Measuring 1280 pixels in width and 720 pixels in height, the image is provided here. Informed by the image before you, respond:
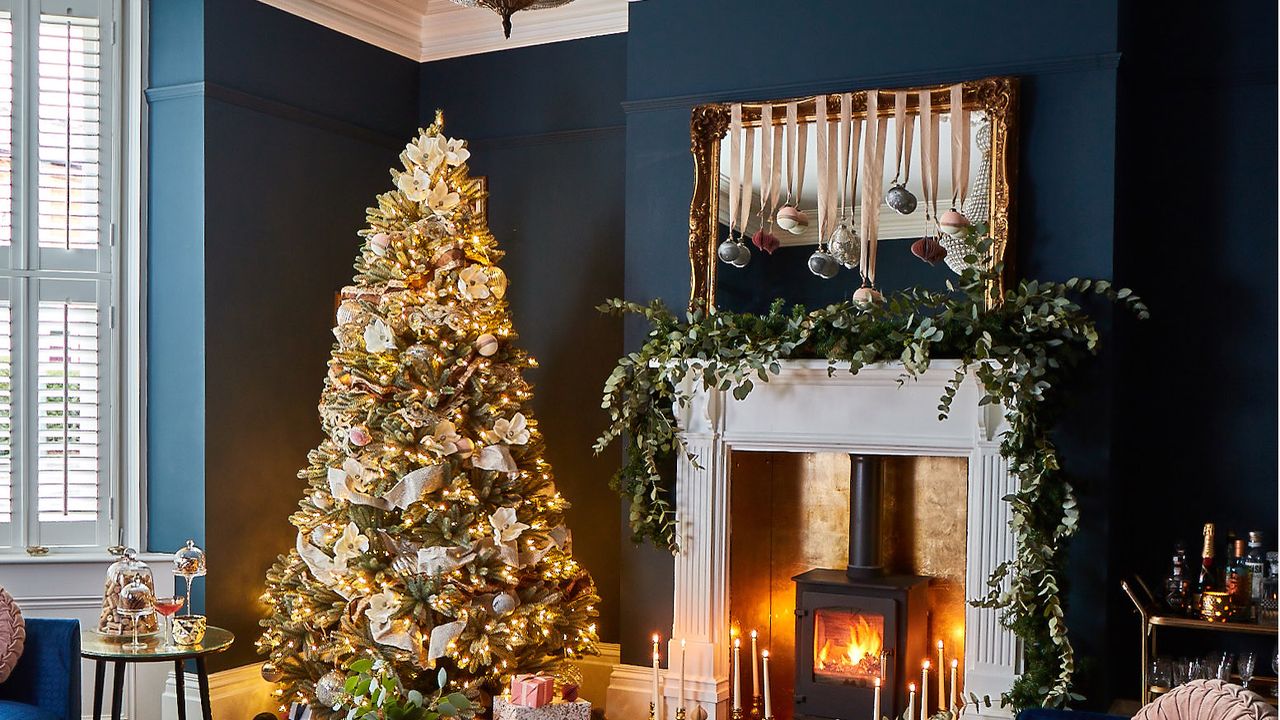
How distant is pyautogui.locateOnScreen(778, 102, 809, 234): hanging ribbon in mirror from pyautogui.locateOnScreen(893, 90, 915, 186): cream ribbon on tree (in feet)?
1.13

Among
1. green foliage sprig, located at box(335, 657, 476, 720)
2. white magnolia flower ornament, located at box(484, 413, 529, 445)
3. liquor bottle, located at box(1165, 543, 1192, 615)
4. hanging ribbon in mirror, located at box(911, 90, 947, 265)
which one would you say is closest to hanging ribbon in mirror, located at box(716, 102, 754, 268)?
hanging ribbon in mirror, located at box(911, 90, 947, 265)

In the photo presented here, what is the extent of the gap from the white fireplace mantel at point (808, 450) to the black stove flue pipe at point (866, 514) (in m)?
0.27

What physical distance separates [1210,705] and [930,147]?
240 cm

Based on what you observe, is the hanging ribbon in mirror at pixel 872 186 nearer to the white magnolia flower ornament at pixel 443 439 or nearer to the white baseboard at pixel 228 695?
the white magnolia flower ornament at pixel 443 439

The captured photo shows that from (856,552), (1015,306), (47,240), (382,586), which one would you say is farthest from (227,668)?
(1015,306)

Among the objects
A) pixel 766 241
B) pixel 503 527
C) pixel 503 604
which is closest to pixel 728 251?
pixel 766 241

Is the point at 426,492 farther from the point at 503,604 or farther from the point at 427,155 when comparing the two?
the point at 427,155

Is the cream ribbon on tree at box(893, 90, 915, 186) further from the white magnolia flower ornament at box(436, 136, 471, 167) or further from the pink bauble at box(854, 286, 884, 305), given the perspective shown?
the white magnolia flower ornament at box(436, 136, 471, 167)

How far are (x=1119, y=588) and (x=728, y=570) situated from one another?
1433 millimetres

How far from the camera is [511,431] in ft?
16.0

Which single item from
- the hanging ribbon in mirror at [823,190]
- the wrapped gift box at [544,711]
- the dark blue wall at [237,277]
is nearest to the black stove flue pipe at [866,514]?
the hanging ribbon in mirror at [823,190]

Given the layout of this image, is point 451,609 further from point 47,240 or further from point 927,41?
point 927,41

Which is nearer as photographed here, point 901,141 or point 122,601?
point 122,601

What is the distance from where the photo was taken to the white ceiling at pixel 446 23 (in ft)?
18.9
